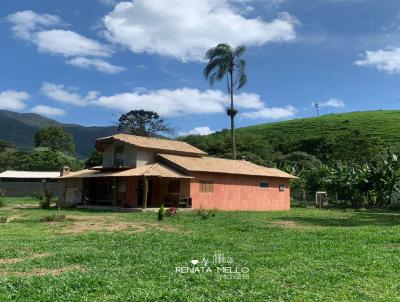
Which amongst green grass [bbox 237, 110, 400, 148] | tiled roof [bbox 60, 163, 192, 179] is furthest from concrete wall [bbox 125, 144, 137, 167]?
green grass [bbox 237, 110, 400, 148]

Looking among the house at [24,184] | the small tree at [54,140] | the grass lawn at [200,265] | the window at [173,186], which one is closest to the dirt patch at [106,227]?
the grass lawn at [200,265]

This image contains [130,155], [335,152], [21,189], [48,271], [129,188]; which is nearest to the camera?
[48,271]

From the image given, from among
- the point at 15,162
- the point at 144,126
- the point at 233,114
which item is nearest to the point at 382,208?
the point at 233,114

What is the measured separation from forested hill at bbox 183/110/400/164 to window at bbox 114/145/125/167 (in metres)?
30.1

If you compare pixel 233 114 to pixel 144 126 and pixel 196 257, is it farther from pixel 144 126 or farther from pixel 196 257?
pixel 196 257

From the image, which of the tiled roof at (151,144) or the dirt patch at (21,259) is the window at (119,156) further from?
the dirt patch at (21,259)

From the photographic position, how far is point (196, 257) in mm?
10258

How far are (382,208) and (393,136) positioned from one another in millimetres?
49063

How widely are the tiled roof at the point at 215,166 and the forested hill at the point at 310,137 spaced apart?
2209 cm

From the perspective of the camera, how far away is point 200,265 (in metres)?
9.28

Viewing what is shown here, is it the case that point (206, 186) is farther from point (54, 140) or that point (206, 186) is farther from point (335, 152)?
point (54, 140)

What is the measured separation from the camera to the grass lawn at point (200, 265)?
7234 mm
